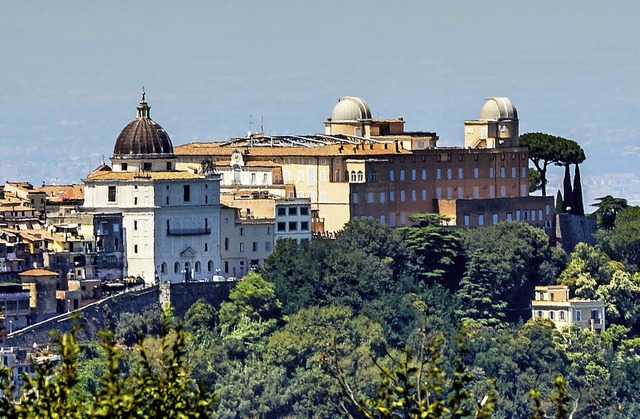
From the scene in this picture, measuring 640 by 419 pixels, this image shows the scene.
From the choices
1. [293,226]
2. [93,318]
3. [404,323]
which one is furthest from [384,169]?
[93,318]

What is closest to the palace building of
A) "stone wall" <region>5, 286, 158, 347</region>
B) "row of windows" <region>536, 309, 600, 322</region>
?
"row of windows" <region>536, 309, 600, 322</region>

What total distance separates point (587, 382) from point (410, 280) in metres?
7.61

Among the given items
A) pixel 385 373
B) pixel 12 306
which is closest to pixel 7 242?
pixel 12 306

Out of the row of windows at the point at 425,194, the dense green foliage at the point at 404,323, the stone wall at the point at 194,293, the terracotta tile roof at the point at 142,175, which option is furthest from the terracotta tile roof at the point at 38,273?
the row of windows at the point at 425,194

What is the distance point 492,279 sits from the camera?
9969 centimetres

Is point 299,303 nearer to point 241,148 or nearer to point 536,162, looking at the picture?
point 241,148

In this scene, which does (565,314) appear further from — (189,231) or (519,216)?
(189,231)

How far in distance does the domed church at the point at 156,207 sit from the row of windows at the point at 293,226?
317 cm

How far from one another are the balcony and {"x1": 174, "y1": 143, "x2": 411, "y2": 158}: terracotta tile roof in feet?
26.7

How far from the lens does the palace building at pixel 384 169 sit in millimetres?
100125

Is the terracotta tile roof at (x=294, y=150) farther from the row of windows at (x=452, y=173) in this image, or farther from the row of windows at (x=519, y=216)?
the row of windows at (x=519, y=216)

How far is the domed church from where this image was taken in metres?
92.2

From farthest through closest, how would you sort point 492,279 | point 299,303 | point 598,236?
point 598,236, point 492,279, point 299,303

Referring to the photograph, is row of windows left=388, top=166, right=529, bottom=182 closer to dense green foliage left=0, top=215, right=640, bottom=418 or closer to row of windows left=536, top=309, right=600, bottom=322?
dense green foliage left=0, top=215, right=640, bottom=418
